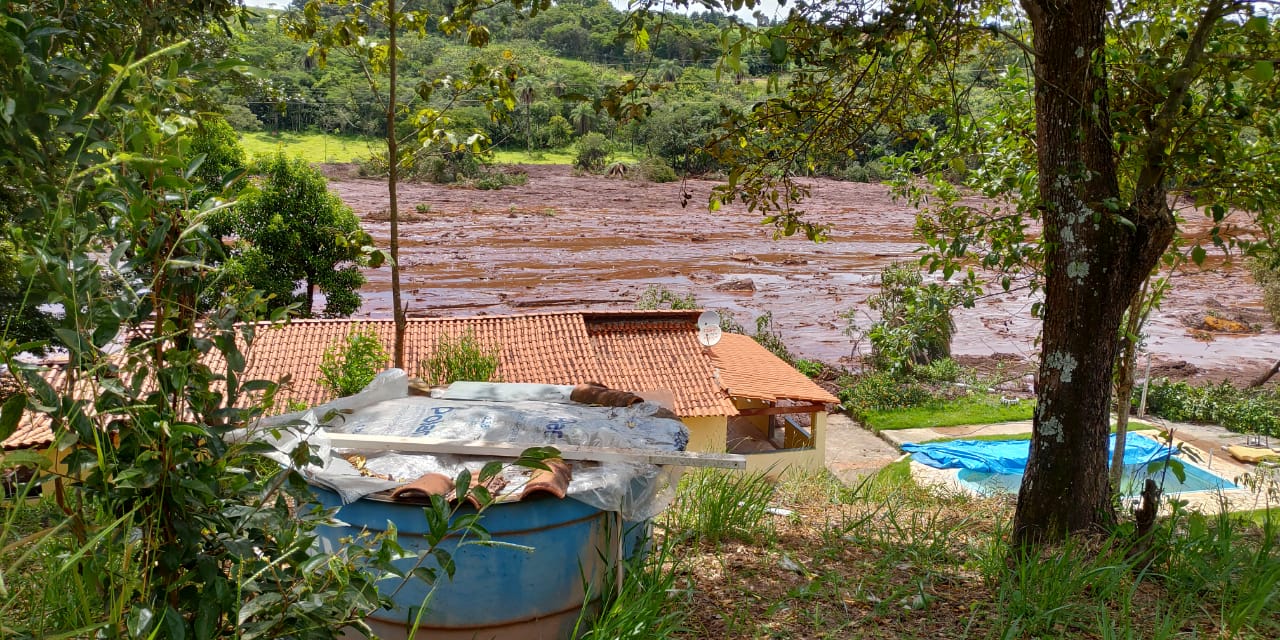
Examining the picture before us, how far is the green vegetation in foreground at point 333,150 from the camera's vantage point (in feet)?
202

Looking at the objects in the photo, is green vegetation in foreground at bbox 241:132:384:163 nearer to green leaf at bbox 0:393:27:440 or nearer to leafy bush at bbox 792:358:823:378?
leafy bush at bbox 792:358:823:378

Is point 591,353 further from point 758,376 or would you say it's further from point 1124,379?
point 1124,379

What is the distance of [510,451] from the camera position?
3.61 metres

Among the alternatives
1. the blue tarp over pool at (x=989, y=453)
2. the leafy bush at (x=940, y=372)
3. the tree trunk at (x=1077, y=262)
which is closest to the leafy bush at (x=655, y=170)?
the leafy bush at (x=940, y=372)

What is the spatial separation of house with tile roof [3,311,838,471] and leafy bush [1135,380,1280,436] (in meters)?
11.5

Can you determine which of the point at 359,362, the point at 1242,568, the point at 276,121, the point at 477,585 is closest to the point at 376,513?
the point at 477,585

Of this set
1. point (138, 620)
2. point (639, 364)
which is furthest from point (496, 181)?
point (138, 620)

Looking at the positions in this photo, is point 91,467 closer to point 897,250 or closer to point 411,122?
point 411,122

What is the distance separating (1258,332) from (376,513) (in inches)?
1789

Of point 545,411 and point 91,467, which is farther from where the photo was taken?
point 545,411

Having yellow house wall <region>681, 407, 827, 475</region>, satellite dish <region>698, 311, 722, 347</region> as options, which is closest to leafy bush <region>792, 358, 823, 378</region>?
yellow house wall <region>681, 407, 827, 475</region>

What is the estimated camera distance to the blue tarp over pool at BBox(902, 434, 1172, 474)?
18.1 m

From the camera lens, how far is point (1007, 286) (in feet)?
19.4

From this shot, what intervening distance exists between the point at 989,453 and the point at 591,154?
59.7 metres
